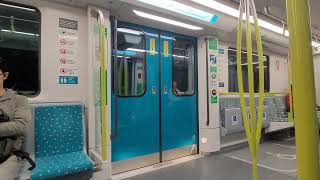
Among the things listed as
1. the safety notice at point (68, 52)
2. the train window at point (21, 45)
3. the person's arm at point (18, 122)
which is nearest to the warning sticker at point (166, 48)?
the safety notice at point (68, 52)

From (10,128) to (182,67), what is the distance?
10.2ft

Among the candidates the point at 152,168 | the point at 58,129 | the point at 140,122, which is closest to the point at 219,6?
the point at 140,122

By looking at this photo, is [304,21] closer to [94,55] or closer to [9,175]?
[9,175]

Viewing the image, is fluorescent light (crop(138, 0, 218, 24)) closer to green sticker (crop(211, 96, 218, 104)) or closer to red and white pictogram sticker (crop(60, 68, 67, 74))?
red and white pictogram sticker (crop(60, 68, 67, 74))

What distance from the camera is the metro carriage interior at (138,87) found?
275 centimetres

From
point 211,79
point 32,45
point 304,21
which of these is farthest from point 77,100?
point 304,21

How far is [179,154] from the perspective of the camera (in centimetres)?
445

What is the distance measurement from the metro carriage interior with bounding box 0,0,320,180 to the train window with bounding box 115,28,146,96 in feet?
0.05

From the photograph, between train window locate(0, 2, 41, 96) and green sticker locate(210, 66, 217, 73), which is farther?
green sticker locate(210, 66, 217, 73)

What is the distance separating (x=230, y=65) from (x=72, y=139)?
381 centimetres

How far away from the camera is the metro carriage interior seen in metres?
2.75

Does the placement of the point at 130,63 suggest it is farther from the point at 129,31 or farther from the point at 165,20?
the point at 165,20

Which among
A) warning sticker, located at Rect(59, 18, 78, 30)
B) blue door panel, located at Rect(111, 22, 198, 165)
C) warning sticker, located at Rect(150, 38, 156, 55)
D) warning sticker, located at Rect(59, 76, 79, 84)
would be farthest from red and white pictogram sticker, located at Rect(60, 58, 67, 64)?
warning sticker, located at Rect(150, 38, 156, 55)

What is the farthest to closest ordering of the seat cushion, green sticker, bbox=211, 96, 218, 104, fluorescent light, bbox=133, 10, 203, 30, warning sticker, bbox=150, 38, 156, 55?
green sticker, bbox=211, 96, 218, 104
warning sticker, bbox=150, 38, 156, 55
fluorescent light, bbox=133, 10, 203, 30
the seat cushion
